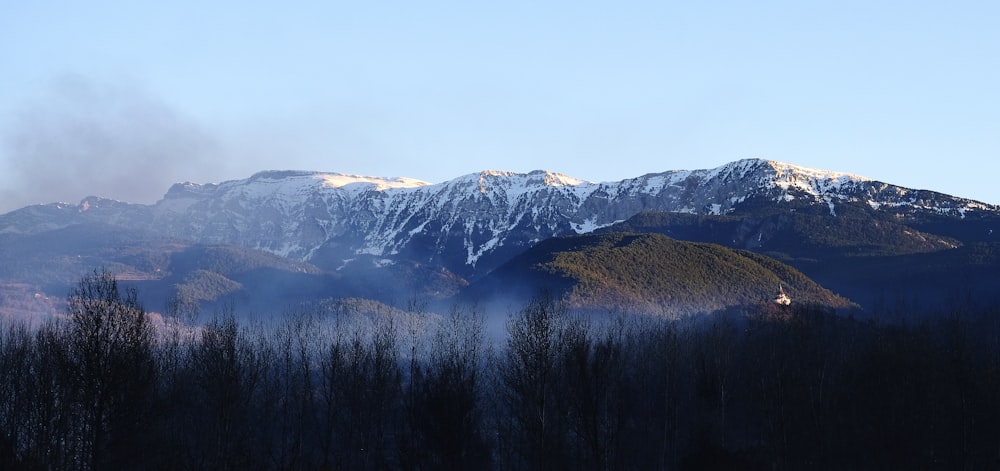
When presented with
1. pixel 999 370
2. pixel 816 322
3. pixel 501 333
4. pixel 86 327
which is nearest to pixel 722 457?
pixel 999 370

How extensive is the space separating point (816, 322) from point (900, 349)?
25.1m

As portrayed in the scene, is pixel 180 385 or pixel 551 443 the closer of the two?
pixel 551 443

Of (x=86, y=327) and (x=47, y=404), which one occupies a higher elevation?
(x=86, y=327)

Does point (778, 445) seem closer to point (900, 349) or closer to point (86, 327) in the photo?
point (900, 349)

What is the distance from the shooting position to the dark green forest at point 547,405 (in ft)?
196

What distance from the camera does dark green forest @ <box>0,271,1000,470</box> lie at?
196 feet

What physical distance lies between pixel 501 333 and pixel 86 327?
133633 millimetres

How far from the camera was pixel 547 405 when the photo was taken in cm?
8969

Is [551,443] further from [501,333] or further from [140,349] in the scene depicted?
[501,333]

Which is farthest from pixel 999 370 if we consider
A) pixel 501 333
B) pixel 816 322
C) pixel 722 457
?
pixel 501 333

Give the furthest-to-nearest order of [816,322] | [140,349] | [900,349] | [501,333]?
[501,333] < [816,322] < [900,349] < [140,349]

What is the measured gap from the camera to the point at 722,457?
65.0m

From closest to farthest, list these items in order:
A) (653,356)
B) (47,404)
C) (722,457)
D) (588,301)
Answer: (722,457) → (47,404) → (653,356) → (588,301)

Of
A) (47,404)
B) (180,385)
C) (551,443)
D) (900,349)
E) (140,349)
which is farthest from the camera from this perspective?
(900,349)
